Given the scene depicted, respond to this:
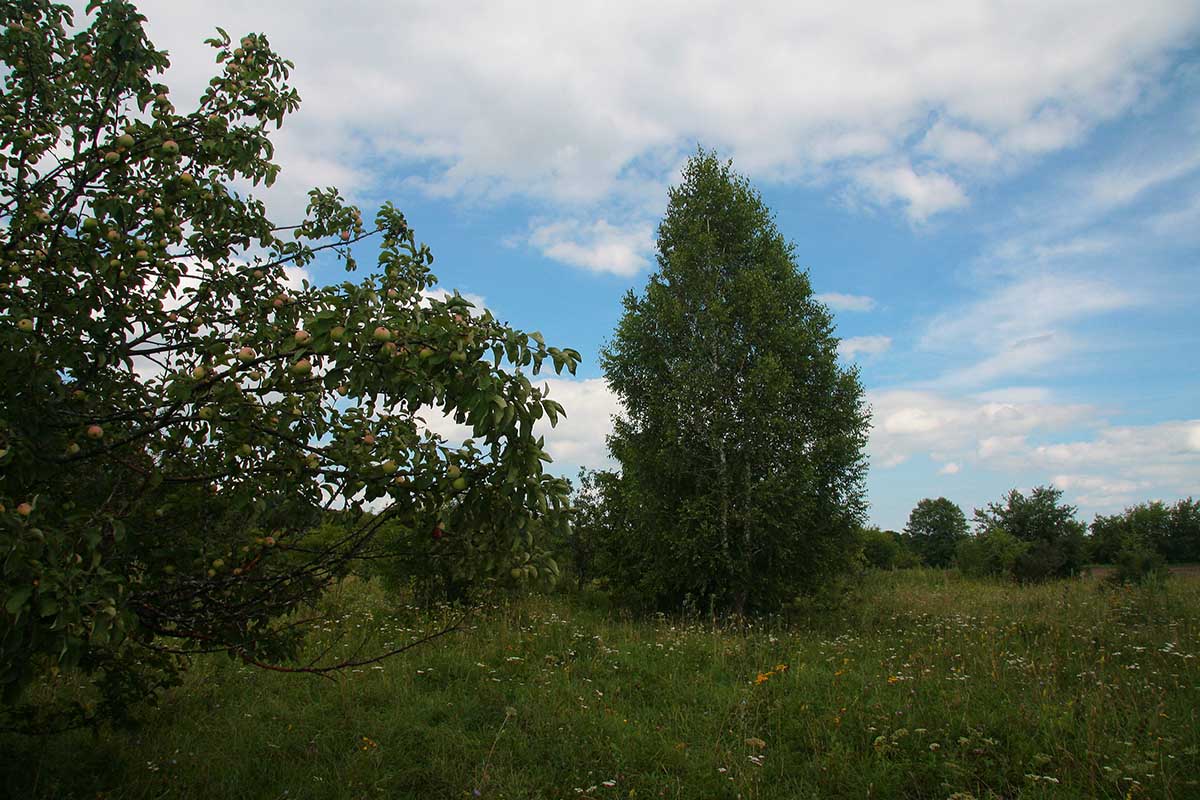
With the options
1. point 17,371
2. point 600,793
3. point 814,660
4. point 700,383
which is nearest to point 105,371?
point 17,371

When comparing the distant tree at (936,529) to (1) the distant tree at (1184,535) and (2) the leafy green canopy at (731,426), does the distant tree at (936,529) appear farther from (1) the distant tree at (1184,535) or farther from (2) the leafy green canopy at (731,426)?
(2) the leafy green canopy at (731,426)

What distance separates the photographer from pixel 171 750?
574 centimetres

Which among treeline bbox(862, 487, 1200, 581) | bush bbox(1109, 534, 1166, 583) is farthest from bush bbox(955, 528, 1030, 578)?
bush bbox(1109, 534, 1166, 583)

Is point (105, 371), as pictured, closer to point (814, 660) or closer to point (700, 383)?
point (814, 660)

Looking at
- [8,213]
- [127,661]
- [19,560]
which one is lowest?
[127,661]

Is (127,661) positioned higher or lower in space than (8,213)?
lower

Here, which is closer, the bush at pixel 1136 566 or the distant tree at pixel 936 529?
the bush at pixel 1136 566

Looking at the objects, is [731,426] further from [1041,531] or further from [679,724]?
[1041,531]

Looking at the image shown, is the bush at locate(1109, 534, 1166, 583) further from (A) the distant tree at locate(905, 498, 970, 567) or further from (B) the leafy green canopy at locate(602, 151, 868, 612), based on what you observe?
(A) the distant tree at locate(905, 498, 970, 567)

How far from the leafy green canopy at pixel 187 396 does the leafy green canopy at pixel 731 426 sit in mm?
10050

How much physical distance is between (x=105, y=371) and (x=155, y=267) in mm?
616

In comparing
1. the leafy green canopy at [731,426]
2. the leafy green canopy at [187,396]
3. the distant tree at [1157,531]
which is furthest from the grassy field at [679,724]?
the distant tree at [1157,531]

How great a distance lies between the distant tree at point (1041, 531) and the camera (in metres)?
19.5

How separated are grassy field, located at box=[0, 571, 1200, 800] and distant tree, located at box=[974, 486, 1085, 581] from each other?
37.7 feet
